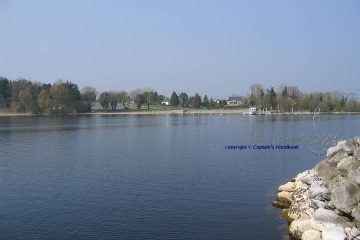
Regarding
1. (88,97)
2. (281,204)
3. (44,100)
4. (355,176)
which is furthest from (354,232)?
(88,97)

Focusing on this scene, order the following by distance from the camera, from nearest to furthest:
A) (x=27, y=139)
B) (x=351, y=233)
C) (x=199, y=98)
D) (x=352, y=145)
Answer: (x=351, y=233) → (x=352, y=145) → (x=27, y=139) → (x=199, y=98)

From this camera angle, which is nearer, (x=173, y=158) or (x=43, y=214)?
(x=43, y=214)

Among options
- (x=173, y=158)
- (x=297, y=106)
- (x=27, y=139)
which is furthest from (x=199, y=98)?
(x=173, y=158)

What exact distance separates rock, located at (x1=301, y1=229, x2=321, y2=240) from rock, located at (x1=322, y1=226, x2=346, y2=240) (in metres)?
0.51

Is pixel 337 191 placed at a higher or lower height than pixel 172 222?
higher

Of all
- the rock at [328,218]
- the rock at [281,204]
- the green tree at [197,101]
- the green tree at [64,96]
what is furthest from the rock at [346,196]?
the green tree at [197,101]

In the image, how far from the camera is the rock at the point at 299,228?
58.6ft

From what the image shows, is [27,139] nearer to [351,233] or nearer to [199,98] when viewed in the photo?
[351,233]

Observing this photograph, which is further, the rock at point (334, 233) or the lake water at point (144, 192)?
the lake water at point (144, 192)

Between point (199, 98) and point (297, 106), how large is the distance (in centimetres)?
4650

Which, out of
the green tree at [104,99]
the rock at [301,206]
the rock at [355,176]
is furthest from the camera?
the green tree at [104,99]

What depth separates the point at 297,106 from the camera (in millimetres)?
170500

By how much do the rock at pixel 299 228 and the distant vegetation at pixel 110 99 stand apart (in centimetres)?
13498

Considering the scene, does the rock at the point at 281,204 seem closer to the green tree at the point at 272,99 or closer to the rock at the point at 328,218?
the rock at the point at 328,218
